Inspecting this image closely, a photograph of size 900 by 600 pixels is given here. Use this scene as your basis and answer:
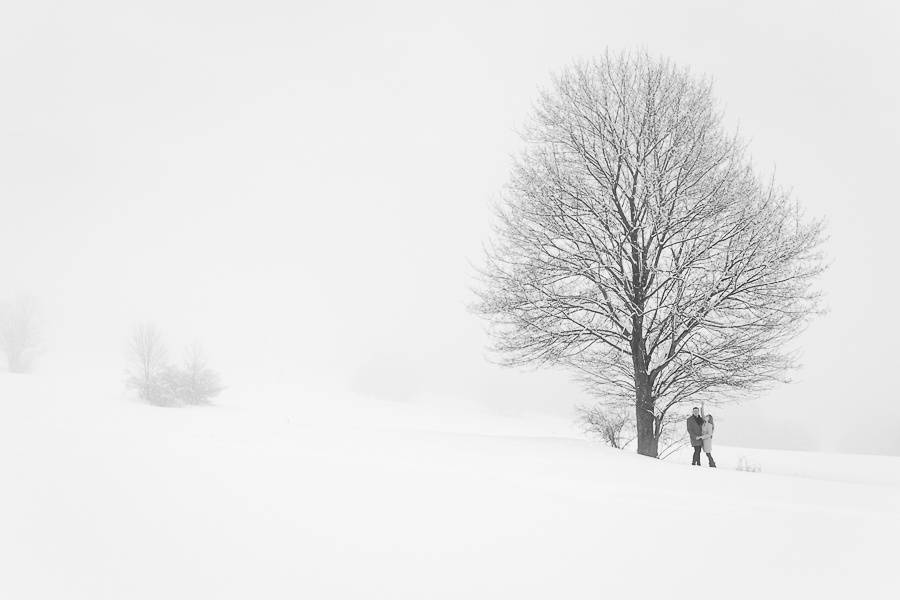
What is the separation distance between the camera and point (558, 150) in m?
11.5

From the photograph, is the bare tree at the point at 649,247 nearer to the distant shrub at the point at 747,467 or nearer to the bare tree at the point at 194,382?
the distant shrub at the point at 747,467

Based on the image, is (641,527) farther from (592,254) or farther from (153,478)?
(592,254)

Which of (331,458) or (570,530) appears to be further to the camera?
(331,458)

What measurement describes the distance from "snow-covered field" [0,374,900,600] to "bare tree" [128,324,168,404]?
23132 millimetres

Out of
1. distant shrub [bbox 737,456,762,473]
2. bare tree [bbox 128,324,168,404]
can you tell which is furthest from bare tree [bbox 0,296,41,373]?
distant shrub [bbox 737,456,762,473]

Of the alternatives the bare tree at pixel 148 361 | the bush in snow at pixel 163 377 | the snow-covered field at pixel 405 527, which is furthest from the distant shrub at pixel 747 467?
the bare tree at pixel 148 361

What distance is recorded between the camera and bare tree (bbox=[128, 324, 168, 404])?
27750 millimetres

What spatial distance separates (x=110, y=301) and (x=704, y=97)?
6338 inches

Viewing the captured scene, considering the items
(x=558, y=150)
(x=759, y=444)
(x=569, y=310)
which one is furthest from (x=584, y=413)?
(x=759, y=444)

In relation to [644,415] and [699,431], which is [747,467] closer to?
[699,431]

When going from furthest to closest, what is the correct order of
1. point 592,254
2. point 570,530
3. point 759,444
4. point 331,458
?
point 759,444, point 592,254, point 331,458, point 570,530

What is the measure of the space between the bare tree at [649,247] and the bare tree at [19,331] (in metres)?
45.4

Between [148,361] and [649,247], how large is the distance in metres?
30.2

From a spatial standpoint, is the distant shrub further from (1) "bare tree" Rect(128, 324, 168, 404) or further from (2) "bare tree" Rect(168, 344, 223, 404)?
(1) "bare tree" Rect(128, 324, 168, 404)
